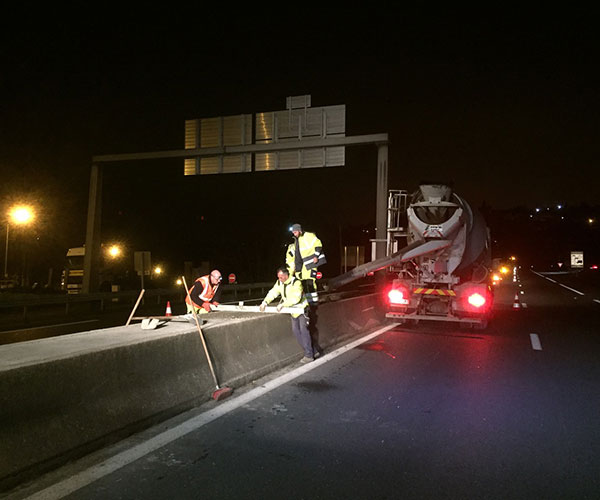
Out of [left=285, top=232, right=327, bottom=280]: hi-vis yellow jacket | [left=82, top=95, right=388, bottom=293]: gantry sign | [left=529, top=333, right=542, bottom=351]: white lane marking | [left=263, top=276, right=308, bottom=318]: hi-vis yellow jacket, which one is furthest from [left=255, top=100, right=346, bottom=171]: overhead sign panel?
[left=263, top=276, right=308, bottom=318]: hi-vis yellow jacket

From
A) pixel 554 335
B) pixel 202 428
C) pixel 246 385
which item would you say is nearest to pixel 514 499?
pixel 202 428

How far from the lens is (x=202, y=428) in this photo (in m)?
5.20

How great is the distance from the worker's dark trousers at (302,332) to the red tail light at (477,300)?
614 centimetres

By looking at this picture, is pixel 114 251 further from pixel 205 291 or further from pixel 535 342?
pixel 535 342

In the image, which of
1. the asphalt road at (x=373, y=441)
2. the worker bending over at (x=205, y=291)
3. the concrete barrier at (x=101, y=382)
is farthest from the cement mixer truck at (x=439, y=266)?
the concrete barrier at (x=101, y=382)

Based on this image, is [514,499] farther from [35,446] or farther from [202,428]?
[35,446]

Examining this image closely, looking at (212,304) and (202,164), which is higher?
(202,164)

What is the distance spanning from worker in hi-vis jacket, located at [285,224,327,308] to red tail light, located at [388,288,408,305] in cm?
566

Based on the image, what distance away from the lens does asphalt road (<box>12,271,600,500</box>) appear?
3.92 metres

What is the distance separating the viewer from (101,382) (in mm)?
4746

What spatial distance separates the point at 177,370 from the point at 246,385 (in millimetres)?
1445

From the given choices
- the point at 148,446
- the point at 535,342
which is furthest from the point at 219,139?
the point at 148,446

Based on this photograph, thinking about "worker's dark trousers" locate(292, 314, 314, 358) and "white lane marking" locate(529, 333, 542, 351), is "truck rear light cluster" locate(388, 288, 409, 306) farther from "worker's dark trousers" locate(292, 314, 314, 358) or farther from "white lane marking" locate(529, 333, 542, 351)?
"worker's dark trousers" locate(292, 314, 314, 358)

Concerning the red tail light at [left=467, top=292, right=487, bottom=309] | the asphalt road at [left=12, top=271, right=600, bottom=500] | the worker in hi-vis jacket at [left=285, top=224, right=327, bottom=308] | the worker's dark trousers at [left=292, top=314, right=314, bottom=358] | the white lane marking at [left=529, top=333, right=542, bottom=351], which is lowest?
the asphalt road at [left=12, top=271, right=600, bottom=500]
